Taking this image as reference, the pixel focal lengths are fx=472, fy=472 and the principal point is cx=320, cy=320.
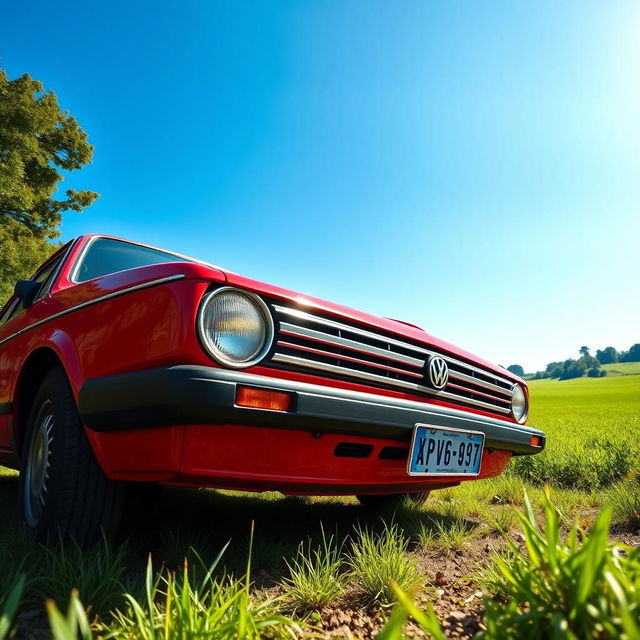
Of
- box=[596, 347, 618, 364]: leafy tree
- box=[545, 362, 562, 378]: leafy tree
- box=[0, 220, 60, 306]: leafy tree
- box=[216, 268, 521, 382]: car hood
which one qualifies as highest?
box=[596, 347, 618, 364]: leafy tree

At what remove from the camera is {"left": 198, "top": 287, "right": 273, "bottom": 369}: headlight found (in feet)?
5.08

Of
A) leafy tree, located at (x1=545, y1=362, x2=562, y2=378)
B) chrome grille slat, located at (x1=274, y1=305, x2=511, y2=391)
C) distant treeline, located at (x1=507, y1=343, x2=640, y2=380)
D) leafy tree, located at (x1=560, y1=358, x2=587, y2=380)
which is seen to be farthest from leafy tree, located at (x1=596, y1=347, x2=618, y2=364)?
chrome grille slat, located at (x1=274, y1=305, x2=511, y2=391)

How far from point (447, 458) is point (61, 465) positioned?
1.61 metres

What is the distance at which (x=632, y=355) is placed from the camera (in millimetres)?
93875

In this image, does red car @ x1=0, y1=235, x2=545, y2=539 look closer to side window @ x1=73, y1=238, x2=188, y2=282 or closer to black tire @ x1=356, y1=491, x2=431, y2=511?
side window @ x1=73, y1=238, x2=188, y2=282

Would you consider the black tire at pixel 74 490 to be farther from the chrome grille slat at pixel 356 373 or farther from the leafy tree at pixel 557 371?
the leafy tree at pixel 557 371

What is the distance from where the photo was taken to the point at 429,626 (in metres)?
0.86

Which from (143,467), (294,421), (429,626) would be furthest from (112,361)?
(429,626)

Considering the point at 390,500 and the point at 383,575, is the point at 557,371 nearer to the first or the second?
the point at 390,500

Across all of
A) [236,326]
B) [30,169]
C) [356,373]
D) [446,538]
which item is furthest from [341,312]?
[30,169]

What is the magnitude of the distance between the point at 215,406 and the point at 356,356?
0.66 metres

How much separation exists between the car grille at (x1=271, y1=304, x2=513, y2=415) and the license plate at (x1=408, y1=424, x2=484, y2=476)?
18 cm

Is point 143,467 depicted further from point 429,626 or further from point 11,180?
point 11,180

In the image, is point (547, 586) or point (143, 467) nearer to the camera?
point (547, 586)
